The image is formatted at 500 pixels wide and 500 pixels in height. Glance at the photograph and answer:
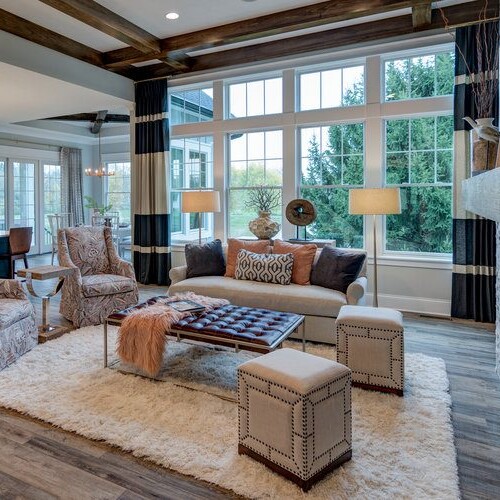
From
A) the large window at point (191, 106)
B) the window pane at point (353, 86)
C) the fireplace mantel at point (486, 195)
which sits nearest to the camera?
the fireplace mantel at point (486, 195)

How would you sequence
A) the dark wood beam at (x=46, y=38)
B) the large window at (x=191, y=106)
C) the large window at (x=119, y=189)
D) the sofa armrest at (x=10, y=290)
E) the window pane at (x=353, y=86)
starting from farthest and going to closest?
the large window at (x=119, y=189) < the large window at (x=191, y=106) < the window pane at (x=353, y=86) < the dark wood beam at (x=46, y=38) < the sofa armrest at (x=10, y=290)

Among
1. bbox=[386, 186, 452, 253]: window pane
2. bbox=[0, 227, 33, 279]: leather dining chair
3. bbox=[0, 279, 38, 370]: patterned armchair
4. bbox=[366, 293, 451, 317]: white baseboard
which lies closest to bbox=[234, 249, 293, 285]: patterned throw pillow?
bbox=[366, 293, 451, 317]: white baseboard

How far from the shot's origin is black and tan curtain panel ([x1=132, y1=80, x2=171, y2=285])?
613 cm

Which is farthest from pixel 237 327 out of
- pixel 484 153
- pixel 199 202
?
pixel 199 202

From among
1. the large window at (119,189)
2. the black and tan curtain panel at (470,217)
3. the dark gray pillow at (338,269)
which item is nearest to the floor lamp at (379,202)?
the dark gray pillow at (338,269)

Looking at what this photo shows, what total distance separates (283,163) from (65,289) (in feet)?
9.81

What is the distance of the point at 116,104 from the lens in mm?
6344

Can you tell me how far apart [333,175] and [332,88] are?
105 cm

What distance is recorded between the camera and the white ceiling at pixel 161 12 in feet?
13.8

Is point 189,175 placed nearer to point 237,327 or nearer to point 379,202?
point 379,202

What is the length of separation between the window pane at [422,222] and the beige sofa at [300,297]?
3.69 feet

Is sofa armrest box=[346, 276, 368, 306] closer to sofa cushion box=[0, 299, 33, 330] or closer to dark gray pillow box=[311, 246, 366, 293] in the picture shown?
dark gray pillow box=[311, 246, 366, 293]

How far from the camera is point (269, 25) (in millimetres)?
4551

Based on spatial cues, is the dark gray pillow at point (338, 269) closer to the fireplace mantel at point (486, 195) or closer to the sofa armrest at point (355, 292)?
the sofa armrest at point (355, 292)
